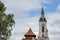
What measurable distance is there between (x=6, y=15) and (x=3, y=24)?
1.90 m

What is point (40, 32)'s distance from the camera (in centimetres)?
14738

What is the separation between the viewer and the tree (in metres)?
44.3

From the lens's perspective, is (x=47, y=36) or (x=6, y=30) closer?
(x=6, y=30)

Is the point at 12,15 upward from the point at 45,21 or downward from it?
downward

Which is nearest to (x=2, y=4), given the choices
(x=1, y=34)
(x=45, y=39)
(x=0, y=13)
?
(x=0, y=13)

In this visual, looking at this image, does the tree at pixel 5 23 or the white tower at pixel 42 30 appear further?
the white tower at pixel 42 30

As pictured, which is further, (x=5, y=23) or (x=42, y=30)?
(x=42, y=30)

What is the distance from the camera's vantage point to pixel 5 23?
147 ft

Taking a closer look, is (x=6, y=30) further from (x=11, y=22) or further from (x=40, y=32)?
(x=40, y=32)

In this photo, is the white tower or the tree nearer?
the tree

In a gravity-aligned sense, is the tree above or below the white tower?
below

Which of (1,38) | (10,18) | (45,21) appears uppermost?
(45,21)

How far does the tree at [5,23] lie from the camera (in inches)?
1743

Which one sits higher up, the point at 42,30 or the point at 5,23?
the point at 42,30
